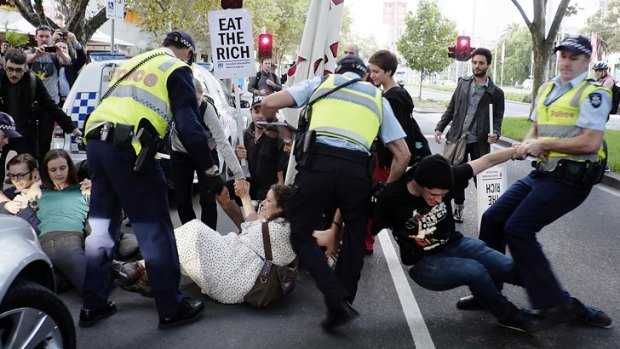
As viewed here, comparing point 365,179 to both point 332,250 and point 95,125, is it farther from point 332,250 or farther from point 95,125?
point 95,125

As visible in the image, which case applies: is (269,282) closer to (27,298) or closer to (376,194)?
(376,194)

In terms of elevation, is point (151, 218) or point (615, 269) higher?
point (151, 218)

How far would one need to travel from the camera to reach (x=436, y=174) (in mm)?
3830

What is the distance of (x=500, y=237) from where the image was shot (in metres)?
4.58

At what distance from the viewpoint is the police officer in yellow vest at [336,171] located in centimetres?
395

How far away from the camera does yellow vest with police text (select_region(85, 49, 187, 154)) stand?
3.96 metres

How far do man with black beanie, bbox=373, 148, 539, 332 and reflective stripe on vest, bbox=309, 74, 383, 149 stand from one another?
0.39 meters

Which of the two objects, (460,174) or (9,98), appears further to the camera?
(9,98)

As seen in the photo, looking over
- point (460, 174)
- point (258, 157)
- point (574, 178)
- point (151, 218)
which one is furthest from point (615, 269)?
point (151, 218)

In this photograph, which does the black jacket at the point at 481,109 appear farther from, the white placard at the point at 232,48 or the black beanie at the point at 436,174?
the black beanie at the point at 436,174

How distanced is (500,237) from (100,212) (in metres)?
2.76

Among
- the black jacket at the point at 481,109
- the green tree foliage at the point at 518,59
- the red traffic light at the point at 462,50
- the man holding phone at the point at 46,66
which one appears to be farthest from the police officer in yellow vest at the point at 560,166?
the green tree foliage at the point at 518,59

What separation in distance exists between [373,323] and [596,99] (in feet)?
6.61

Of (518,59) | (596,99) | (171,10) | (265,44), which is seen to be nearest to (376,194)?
(596,99)
